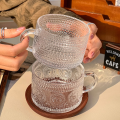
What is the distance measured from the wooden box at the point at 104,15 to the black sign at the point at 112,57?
6.4 inches

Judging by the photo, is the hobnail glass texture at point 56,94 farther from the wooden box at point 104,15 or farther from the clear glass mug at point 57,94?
the wooden box at point 104,15

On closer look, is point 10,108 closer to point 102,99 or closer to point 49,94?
point 49,94

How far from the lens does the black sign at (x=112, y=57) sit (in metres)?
0.63

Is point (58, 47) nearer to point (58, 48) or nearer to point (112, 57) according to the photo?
point (58, 48)

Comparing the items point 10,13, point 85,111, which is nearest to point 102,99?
point 85,111

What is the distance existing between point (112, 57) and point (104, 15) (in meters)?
0.24

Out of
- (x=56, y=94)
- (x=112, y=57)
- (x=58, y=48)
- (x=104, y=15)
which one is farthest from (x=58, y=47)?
(x=104, y=15)

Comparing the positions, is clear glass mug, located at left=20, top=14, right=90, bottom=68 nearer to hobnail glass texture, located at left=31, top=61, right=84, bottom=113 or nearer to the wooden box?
hobnail glass texture, located at left=31, top=61, right=84, bottom=113

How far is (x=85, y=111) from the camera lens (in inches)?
19.0

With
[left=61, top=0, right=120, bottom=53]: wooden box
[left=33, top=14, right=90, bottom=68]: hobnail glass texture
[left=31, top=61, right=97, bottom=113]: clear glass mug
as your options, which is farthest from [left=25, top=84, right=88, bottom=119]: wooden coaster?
[left=61, top=0, right=120, bottom=53]: wooden box

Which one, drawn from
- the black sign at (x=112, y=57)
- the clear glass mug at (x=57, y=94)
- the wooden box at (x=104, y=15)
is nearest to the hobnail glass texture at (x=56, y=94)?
the clear glass mug at (x=57, y=94)

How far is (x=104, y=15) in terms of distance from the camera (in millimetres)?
790

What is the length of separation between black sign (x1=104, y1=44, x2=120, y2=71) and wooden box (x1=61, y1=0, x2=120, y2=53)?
0.16m

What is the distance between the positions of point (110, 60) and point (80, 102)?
9.5 inches
